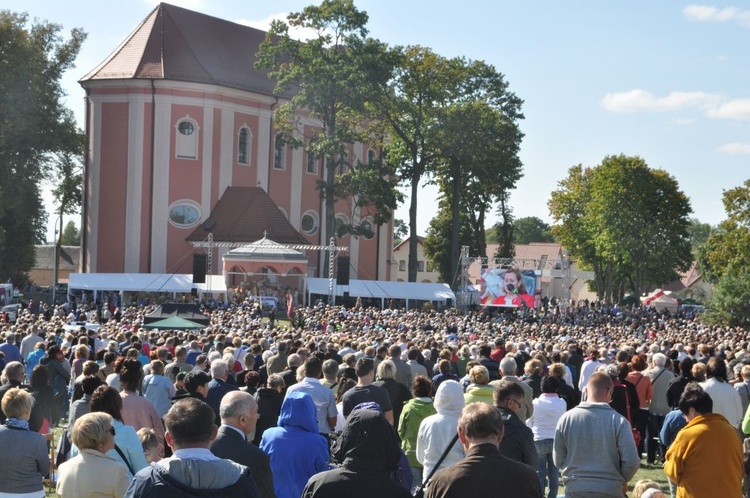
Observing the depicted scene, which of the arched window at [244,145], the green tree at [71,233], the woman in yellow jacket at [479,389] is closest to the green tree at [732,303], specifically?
the arched window at [244,145]

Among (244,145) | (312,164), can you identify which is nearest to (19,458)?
(244,145)

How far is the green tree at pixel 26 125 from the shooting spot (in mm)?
48438

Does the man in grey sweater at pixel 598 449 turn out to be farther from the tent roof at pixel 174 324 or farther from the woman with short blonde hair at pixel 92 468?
the tent roof at pixel 174 324

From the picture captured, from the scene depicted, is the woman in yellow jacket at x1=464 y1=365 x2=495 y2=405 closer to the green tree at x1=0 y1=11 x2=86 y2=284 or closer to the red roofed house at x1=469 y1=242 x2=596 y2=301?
the green tree at x1=0 y1=11 x2=86 y2=284

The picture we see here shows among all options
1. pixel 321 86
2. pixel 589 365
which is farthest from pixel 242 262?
pixel 589 365

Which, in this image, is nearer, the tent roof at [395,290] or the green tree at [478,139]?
the tent roof at [395,290]

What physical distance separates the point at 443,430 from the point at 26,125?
45.3 m

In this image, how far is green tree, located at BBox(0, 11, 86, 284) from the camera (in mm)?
48438

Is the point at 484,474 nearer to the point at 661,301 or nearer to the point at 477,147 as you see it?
the point at 477,147

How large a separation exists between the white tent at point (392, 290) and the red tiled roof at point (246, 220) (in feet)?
16.3

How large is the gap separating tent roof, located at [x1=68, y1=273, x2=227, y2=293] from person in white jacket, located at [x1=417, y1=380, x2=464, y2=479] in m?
37.5

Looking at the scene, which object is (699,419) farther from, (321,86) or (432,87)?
(432,87)

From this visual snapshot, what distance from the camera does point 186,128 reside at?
5275cm

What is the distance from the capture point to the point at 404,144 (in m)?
58.4
